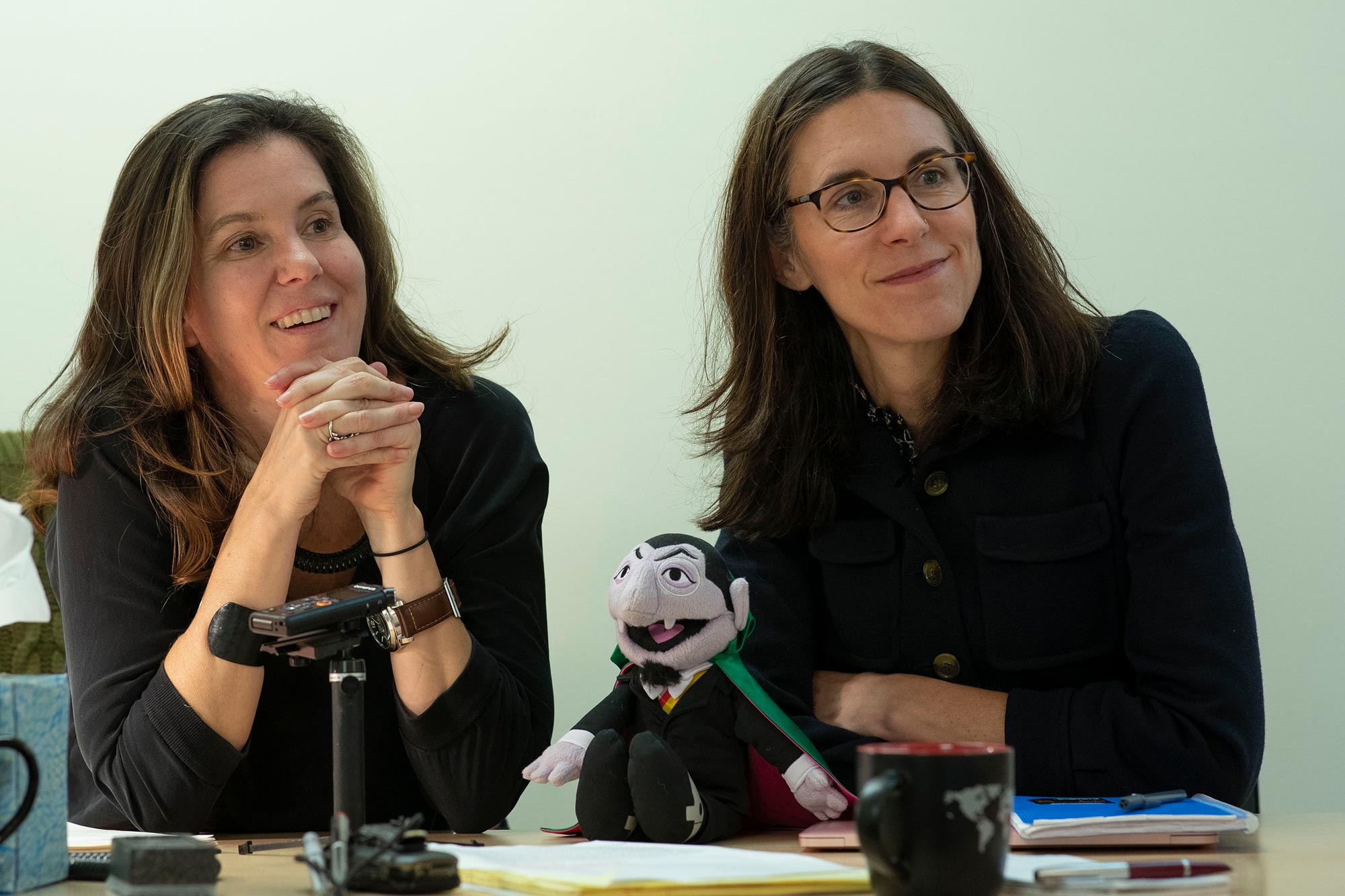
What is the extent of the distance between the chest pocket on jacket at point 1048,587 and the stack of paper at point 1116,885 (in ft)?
2.00

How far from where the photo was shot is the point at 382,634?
134cm

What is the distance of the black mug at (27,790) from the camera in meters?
0.82

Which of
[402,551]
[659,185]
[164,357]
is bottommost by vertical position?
[402,551]

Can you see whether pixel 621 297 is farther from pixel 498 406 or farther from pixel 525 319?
pixel 498 406

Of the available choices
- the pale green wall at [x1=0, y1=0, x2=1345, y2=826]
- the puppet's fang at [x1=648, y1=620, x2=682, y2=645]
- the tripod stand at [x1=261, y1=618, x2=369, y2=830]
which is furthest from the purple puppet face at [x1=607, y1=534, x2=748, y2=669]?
the pale green wall at [x1=0, y1=0, x2=1345, y2=826]

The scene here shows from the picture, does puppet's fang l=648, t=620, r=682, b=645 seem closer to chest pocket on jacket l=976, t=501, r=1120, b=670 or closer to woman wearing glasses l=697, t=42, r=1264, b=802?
woman wearing glasses l=697, t=42, r=1264, b=802

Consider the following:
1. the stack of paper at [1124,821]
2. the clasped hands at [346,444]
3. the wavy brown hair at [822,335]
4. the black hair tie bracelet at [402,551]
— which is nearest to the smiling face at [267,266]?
the clasped hands at [346,444]

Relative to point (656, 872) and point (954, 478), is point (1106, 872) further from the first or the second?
point (954, 478)

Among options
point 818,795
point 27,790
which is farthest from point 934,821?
point 27,790

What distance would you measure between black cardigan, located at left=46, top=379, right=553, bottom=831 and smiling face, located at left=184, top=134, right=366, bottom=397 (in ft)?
0.59

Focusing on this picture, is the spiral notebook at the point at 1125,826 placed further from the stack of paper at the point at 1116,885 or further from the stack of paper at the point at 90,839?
the stack of paper at the point at 90,839

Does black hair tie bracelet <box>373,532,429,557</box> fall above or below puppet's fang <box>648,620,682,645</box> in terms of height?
above

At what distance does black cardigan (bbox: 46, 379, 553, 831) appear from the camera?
135 cm

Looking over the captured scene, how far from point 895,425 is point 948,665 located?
1.02 feet
